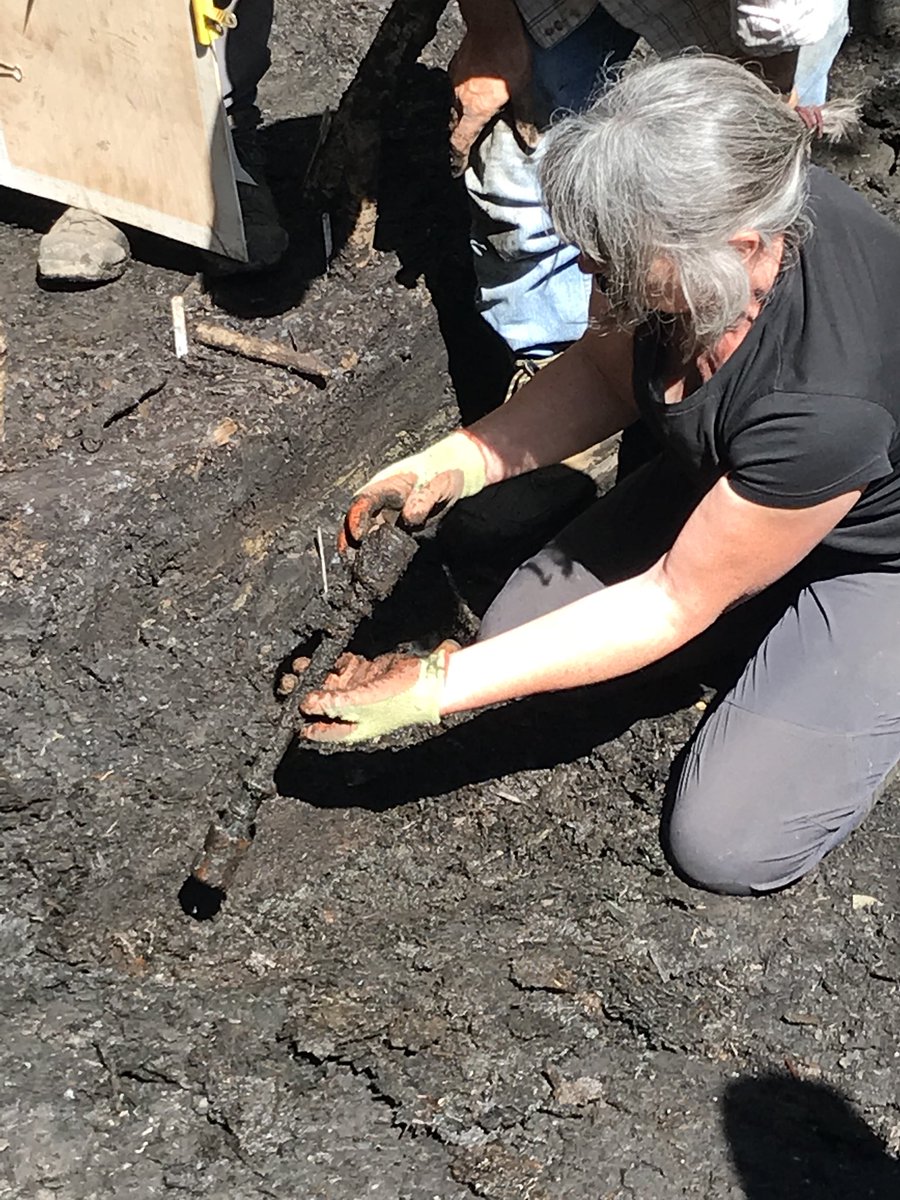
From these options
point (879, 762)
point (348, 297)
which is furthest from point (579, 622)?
point (348, 297)

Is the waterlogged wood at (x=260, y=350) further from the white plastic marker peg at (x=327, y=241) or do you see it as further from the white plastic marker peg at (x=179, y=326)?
the white plastic marker peg at (x=327, y=241)

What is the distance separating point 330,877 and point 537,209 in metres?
1.43

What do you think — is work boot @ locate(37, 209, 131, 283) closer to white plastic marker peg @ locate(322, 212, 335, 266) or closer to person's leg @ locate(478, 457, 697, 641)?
white plastic marker peg @ locate(322, 212, 335, 266)

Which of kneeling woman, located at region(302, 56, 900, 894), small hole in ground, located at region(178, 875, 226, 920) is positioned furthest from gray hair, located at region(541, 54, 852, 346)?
small hole in ground, located at region(178, 875, 226, 920)

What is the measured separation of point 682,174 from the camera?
4.74ft

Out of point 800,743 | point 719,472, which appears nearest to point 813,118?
point 719,472

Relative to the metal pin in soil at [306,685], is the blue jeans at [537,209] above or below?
above

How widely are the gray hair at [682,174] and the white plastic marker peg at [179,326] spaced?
4.08ft

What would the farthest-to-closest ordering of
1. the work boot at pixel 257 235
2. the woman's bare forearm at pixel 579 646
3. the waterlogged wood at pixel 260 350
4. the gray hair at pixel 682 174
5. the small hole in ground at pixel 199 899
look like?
the work boot at pixel 257 235 → the waterlogged wood at pixel 260 350 → the small hole in ground at pixel 199 899 → the woman's bare forearm at pixel 579 646 → the gray hair at pixel 682 174

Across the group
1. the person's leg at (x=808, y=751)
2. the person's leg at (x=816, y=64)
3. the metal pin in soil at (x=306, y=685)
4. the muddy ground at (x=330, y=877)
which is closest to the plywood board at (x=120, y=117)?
the muddy ground at (x=330, y=877)

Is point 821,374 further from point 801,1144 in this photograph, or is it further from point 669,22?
point 801,1144

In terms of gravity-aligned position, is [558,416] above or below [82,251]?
below

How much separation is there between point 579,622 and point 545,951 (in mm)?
616

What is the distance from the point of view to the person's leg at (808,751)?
2.06 metres
